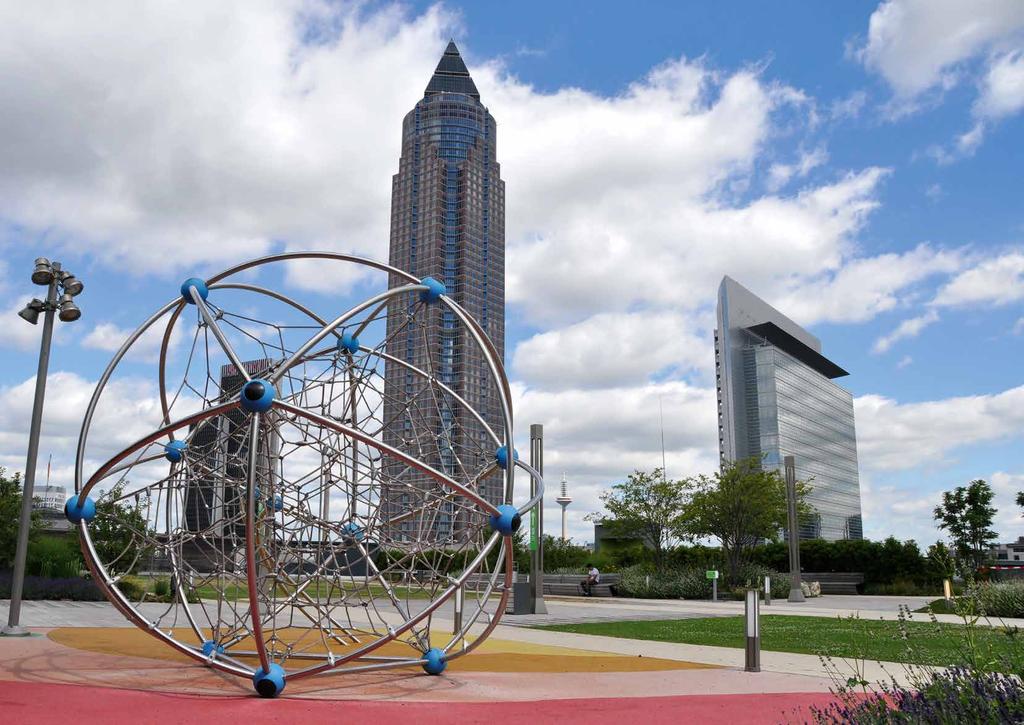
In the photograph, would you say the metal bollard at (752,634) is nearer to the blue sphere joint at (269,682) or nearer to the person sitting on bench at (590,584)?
the blue sphere joint at (269,682)

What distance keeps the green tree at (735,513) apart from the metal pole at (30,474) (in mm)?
25609

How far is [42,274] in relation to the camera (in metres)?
15.4

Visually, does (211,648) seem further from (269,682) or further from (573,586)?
(573,586)

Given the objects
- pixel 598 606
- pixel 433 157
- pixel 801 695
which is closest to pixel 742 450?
pixel 433 157

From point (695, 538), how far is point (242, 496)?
97.3ft

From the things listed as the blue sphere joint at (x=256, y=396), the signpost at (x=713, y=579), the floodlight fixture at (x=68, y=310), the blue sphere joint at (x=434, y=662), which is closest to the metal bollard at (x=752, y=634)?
the blue sphere joint at (x=434, y=662)

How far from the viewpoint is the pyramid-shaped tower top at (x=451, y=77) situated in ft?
475

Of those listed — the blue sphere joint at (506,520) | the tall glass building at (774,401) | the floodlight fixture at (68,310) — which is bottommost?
the blue sphere joint at (506,520)

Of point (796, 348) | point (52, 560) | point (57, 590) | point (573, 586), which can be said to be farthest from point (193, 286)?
point (796, 348)

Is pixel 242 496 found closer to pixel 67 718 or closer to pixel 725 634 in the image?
pixel 67 718

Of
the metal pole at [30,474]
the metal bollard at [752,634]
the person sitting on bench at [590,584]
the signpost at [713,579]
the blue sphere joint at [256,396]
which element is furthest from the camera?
the person sitting on bench at [590,584]

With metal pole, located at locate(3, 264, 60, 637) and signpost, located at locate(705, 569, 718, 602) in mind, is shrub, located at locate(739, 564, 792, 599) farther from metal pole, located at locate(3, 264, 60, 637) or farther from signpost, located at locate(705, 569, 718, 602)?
metal pole, located at locate(3, 264, 60, 637)

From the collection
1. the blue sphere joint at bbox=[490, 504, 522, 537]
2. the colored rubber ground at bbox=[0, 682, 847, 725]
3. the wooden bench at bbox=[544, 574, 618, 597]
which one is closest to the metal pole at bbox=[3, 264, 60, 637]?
the colored rubber ground at bbox=[0, 682, 847, 725]

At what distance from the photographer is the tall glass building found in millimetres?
121875
